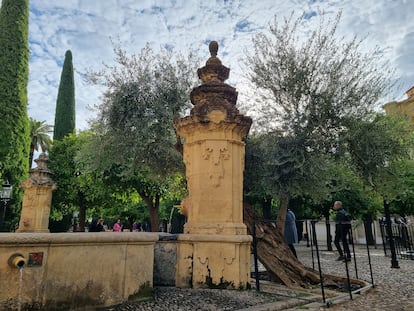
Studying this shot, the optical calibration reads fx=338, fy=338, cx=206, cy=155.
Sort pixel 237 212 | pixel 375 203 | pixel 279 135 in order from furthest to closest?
pixel 375 203
pixel 279 135
pixel 237 212

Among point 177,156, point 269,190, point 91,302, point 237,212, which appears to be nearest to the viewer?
point 91,302

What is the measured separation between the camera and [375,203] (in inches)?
789

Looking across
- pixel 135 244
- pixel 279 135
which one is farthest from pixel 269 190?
pixel 135 244

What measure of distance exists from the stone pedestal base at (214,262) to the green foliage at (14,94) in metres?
20.4

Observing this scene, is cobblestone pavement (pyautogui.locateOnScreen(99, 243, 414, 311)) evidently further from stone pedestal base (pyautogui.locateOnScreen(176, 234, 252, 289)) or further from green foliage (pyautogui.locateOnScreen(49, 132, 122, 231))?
green foliage (pyautogui.locateOnScreen(49, 132, 122, 231))

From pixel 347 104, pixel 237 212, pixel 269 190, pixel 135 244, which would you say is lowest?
pixel 135 244

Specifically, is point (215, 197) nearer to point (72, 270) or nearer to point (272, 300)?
point (272, 300)

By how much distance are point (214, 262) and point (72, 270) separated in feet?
8.39

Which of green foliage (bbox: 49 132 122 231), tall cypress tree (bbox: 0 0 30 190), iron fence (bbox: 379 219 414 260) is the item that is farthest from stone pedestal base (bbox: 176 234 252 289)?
tall cypress tree (bbox: 0 0 30 190)

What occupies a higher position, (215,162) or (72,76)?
(72,76)

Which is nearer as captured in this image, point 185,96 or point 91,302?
point 91,302

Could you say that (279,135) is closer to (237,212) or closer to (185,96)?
(185,96)

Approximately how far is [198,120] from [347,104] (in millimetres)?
5344

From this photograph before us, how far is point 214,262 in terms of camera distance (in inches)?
240
